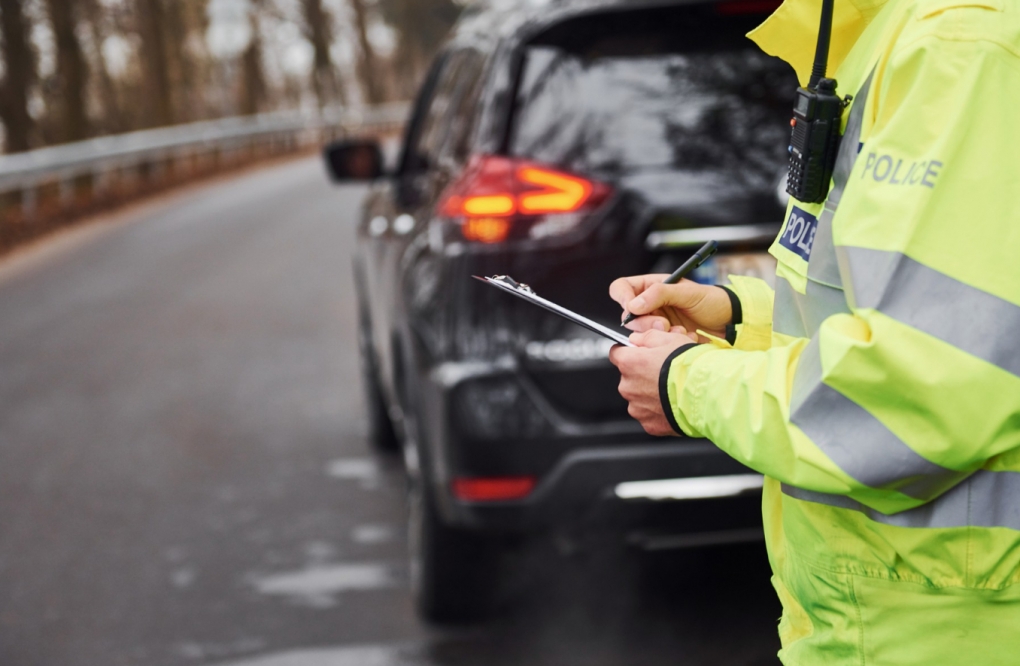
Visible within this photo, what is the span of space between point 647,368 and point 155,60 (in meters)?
27.1

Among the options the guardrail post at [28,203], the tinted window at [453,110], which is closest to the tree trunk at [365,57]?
the guardrail post at [28,203]

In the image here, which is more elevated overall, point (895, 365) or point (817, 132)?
point (817, 132)

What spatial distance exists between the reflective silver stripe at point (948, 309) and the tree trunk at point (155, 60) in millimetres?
27142

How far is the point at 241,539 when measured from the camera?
479 cm

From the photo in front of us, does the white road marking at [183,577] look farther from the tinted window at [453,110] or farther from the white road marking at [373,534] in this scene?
the tinted window at [453,110]

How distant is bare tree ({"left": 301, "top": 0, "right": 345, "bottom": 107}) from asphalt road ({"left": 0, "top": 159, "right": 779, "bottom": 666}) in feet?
101

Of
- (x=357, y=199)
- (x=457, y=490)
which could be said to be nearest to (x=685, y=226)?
(x=457, y=490)

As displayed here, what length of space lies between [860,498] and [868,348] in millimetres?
232

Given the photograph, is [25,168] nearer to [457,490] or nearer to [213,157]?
[213,157]

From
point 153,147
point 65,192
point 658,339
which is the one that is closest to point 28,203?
Result: point 65,192

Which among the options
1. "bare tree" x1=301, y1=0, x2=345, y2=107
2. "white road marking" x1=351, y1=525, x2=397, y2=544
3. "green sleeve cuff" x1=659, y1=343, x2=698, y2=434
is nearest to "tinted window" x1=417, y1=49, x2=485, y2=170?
"white road marking" x1=351, y1=525, x2=397, y2=544

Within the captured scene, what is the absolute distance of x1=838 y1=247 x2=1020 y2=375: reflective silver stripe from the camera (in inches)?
50.6

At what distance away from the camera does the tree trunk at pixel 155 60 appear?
86.9 feet

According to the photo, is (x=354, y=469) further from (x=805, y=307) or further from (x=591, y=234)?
(x=805, y=307)
